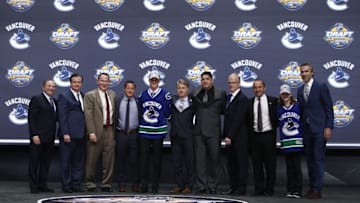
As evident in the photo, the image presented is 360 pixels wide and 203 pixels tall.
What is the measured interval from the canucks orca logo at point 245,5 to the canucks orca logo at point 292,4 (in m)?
0.36

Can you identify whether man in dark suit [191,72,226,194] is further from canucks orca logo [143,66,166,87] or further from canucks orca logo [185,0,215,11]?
canucks orca logo [185,0,215,11]

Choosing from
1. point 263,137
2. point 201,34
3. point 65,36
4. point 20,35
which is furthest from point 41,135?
point 263,137

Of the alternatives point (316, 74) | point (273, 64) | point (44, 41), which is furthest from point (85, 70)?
point (316, 74)

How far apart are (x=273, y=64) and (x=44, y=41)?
298 cm

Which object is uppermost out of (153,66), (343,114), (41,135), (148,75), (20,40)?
(20,40)

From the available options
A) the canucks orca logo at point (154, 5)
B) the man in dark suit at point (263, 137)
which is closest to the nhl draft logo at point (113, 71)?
the canucks orca logo at point (154, 5)

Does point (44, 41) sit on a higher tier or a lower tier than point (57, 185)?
higher

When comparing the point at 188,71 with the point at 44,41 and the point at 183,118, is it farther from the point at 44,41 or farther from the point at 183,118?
the point at 44,41

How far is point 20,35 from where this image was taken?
26.7ft

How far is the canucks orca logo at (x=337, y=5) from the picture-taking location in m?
7.77

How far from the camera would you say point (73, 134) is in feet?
23.6

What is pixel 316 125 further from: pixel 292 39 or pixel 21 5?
pixel 21 5

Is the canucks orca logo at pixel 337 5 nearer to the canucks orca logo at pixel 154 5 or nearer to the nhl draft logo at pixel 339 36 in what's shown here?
the nhl draft logo at pixel 339 36

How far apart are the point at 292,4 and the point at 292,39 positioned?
0.44 metres
